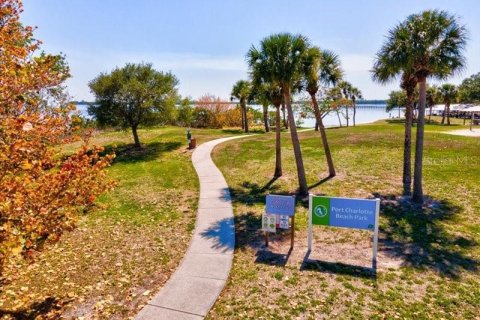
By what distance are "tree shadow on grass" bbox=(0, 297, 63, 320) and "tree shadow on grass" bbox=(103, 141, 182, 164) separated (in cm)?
1776

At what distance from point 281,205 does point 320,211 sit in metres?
1.17

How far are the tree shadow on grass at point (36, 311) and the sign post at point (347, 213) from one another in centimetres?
679

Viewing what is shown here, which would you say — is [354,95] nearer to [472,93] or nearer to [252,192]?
[472,93]

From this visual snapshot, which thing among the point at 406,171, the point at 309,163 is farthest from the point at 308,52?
the point at 309,163

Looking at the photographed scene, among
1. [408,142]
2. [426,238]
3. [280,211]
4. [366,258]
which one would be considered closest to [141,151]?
[408,142]

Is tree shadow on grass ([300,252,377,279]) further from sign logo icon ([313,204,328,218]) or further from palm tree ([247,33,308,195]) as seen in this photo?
palm tree ([247,33,308,195])

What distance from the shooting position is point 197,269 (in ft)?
30.3

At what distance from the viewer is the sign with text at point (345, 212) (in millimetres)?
9820

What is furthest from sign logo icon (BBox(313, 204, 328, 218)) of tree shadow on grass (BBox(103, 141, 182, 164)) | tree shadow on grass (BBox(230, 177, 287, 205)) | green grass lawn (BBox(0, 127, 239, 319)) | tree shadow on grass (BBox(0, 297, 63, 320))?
tree shadow on grass (BBox(103, 141, 182, 164))

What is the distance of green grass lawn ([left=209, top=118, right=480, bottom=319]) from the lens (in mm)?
7535

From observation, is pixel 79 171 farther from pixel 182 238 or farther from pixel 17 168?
pixel 182 238

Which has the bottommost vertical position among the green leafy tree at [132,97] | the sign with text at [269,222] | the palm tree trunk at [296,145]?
the sign with text at [269,222]

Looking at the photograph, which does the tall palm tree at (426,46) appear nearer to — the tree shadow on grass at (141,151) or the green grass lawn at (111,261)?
the green grass lawn at (111,261)

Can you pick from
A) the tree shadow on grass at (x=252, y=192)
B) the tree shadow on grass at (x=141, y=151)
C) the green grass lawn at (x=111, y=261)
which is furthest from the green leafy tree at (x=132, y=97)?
the tree shadow on grass at (x=252, y=192)
